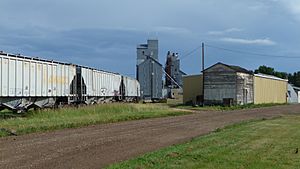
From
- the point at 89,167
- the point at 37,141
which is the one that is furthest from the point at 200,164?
the point at 37,141

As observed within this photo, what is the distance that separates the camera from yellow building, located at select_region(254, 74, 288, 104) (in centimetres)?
7456

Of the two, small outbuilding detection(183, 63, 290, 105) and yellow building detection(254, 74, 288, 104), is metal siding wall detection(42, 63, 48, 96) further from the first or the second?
yellow building detection(254, 74, 288, 104)

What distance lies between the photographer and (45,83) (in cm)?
3186

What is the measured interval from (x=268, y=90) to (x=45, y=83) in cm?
5693

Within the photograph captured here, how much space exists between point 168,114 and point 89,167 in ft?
87.5

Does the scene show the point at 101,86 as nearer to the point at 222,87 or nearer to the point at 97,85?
the point at 97,85

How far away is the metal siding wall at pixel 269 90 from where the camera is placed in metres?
74.4

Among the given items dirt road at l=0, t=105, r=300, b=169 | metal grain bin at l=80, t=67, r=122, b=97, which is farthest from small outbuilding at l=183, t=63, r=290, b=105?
dirt road at l=0, t=105, r=300, b=169

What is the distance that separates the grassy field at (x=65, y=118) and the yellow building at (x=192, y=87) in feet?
109

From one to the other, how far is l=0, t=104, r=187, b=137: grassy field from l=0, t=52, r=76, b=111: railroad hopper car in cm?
131

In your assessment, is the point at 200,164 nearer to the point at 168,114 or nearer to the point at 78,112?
the point at 78,112

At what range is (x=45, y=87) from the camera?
105 feet

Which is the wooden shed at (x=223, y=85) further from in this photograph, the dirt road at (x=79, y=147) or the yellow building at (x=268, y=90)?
the dirt road at (x=79, y=147)

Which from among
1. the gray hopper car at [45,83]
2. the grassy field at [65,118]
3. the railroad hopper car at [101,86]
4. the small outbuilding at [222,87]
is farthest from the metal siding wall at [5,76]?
the small outbuilding at [222,87]
